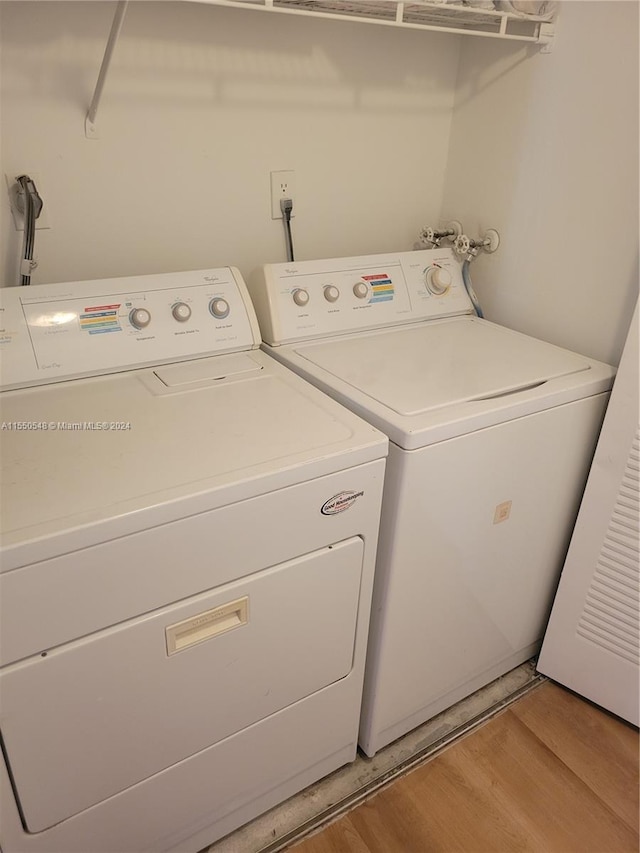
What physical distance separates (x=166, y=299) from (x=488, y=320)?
953 millimetres

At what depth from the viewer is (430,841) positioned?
52.8 inches

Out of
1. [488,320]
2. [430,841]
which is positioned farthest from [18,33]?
[430,841]

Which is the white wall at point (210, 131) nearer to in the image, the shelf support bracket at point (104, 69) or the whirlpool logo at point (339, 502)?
the shelf support bracket at point (104, 69)

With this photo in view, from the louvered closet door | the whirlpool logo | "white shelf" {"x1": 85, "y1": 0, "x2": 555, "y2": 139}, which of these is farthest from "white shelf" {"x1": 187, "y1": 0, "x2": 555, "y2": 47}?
the whirlpool logo

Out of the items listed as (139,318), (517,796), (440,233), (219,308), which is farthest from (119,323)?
(517,796)

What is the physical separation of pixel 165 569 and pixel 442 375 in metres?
0.74

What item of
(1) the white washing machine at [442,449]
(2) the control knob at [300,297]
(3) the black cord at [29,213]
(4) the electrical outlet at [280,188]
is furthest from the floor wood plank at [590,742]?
(3) the black cord at [29,213]

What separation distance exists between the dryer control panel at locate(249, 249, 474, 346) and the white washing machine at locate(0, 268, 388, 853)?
5.0 inches

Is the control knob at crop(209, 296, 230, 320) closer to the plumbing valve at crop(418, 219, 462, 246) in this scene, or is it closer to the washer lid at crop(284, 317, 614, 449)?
the washer lid at crop(284, 317, 614, 449)

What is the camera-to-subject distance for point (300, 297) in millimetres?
1507

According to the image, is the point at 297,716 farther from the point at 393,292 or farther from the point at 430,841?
the point at 393,292

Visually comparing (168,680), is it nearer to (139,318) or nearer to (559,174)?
(139,318)

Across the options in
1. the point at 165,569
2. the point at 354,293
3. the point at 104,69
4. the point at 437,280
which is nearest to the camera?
the point at 165,569

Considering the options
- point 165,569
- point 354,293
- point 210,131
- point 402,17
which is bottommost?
point 165,569
